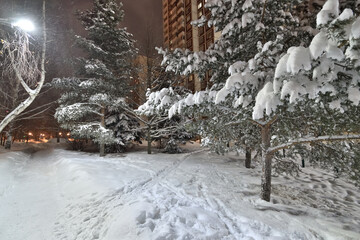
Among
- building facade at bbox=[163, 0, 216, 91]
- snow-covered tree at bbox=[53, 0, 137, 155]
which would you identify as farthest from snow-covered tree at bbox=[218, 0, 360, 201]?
building facade at bbox=[163, 0, 216, 91]

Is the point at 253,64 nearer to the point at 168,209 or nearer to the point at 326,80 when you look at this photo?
the point at 326,80

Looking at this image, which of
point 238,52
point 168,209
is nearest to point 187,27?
point 238,52

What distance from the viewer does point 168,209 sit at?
3.88 metres

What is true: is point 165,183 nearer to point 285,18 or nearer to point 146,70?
point 285,18

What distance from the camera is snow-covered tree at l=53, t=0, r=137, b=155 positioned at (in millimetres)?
10773

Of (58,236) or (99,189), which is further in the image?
(99,189)

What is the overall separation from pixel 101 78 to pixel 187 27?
36.3m

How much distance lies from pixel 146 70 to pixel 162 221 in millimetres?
13161

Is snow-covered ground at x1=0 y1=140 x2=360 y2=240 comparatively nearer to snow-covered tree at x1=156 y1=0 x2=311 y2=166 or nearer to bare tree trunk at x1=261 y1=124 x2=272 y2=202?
bare tree trunk at x1=261 y1=124 x2=272 y2=202

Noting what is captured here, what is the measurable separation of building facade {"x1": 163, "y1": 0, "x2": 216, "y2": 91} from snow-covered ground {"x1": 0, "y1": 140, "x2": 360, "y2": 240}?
110 feet

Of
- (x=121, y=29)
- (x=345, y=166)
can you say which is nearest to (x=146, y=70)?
(x=121, y=29)

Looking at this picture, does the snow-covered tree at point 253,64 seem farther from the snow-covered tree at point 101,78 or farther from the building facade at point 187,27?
the building facade at point 187,27

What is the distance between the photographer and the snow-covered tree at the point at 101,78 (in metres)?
10.8

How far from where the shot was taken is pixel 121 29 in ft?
41.8
